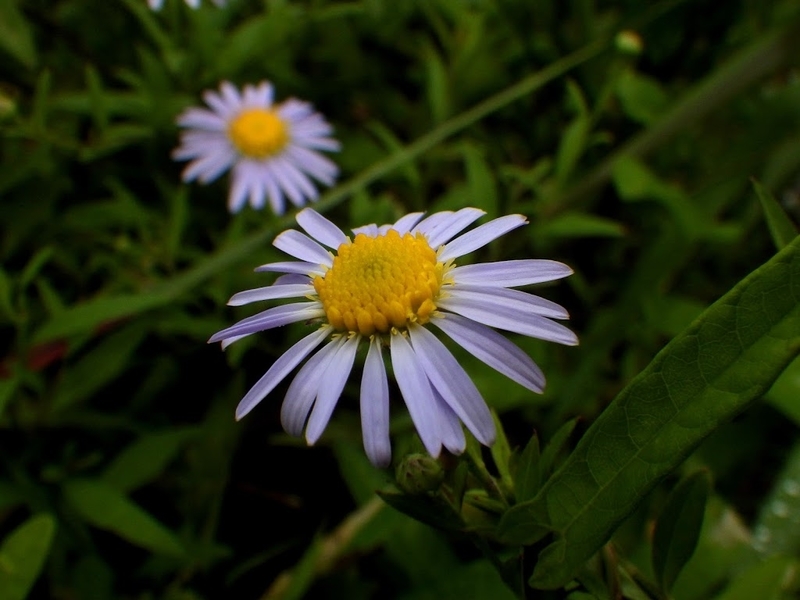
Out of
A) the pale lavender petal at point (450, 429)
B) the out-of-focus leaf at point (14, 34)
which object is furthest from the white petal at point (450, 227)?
the out-of-focus leaf at point (14, 34)

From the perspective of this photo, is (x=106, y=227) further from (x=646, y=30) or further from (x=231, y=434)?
(x=646, y=30)

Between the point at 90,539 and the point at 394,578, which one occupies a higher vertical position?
the point at 90,539

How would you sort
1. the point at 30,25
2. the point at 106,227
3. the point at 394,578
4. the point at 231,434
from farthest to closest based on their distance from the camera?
the point at 30,25
the point at 106,227
the point at 231,434
the point at 394,578

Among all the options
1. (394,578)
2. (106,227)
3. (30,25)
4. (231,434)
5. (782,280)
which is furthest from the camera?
(30,25)

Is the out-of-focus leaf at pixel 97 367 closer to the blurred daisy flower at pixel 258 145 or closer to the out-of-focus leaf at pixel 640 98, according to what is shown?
the blurred daisy flower at pixel 258 145

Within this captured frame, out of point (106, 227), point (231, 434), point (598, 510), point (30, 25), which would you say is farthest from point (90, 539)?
point (30, 25)

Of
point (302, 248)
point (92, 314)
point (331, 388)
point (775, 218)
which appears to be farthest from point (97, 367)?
point (775, 218)

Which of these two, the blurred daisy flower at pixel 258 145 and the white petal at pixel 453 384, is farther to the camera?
the blurred daisy flower at pixel 258 145
